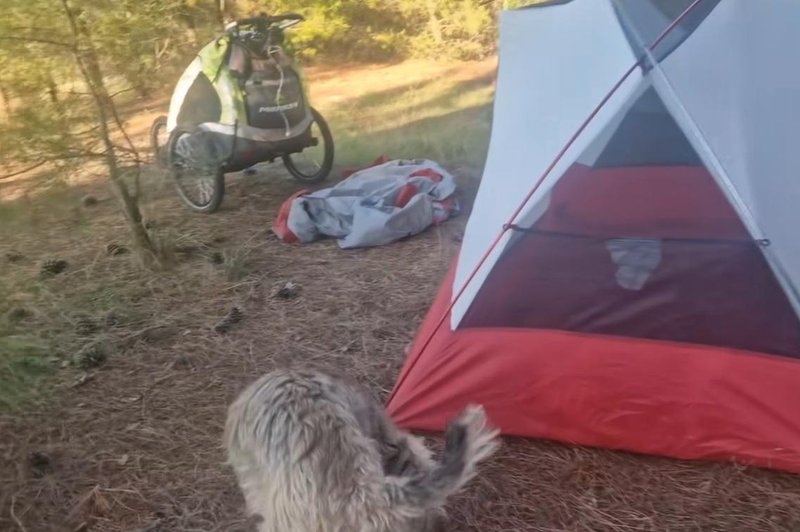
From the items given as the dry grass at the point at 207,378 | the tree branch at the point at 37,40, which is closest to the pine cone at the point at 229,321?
the dry grass at the point at 207,378

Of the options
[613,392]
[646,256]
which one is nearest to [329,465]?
[613,392]

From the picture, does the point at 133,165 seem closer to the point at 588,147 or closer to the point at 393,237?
the point at 393,237

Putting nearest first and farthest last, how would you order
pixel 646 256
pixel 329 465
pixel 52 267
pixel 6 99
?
pixel 329 465
pixel 646 256
pixel 6 99
pixel 52 267

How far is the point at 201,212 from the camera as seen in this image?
639 cm

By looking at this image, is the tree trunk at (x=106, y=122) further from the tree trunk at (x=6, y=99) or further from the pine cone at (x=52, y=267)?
the pine cone at (x=52, y=267)

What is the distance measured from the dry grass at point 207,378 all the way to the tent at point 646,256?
20 centimetres

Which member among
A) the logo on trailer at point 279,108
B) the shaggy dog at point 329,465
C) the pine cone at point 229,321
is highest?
the shaggy dog at point 329,465

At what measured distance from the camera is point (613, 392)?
311cm

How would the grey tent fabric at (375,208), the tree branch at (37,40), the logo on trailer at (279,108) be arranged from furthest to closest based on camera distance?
the logo on trailer at (279,108)
the grey tent fabric at (375,208)
the tree branch at (37,40)

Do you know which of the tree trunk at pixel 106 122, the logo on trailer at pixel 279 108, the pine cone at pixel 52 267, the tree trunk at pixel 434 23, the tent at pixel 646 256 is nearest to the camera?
the tent at pixel 646 256

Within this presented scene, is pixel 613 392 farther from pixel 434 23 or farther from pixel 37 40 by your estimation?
pixel 434 23

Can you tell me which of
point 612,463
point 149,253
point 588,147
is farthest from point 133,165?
point 612,463

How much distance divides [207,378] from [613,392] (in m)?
2.13

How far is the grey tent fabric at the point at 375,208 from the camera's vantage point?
5.61 m
